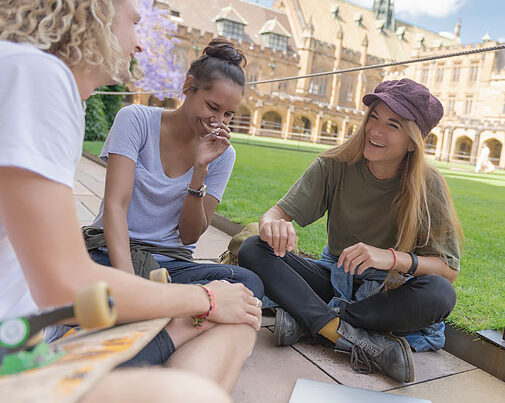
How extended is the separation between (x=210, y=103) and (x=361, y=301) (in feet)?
3.13

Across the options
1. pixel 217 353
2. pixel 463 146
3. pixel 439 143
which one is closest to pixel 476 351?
pixel 217 353

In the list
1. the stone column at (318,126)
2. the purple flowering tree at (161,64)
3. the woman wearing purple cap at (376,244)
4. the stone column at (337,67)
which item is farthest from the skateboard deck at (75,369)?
the stone column at (337,67)

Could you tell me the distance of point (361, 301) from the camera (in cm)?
188

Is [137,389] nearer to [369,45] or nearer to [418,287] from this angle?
[418,287]

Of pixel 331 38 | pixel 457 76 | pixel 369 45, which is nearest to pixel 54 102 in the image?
pixel 457 76

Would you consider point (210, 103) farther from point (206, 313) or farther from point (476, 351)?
point (476, 351)

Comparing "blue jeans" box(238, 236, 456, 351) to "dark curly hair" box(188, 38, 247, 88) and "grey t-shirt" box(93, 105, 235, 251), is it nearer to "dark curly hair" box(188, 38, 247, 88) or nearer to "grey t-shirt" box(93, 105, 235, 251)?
"grey t-shirt" box(93, 105, 235, 251)

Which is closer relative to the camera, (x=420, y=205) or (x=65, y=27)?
(x=65, y=27)

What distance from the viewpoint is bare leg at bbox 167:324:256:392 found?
1.05 metres

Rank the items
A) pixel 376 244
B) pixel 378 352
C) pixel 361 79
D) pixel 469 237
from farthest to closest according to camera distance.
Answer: pixel 361 79 → pixel 469 237 → pixel 376 244 → pixel 378 352

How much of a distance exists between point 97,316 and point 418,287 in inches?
55.6

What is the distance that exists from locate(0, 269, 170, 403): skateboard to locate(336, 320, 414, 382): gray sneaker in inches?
50.0

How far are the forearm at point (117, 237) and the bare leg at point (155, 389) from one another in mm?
898

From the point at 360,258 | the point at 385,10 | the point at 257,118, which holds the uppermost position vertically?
the point at 385,10
